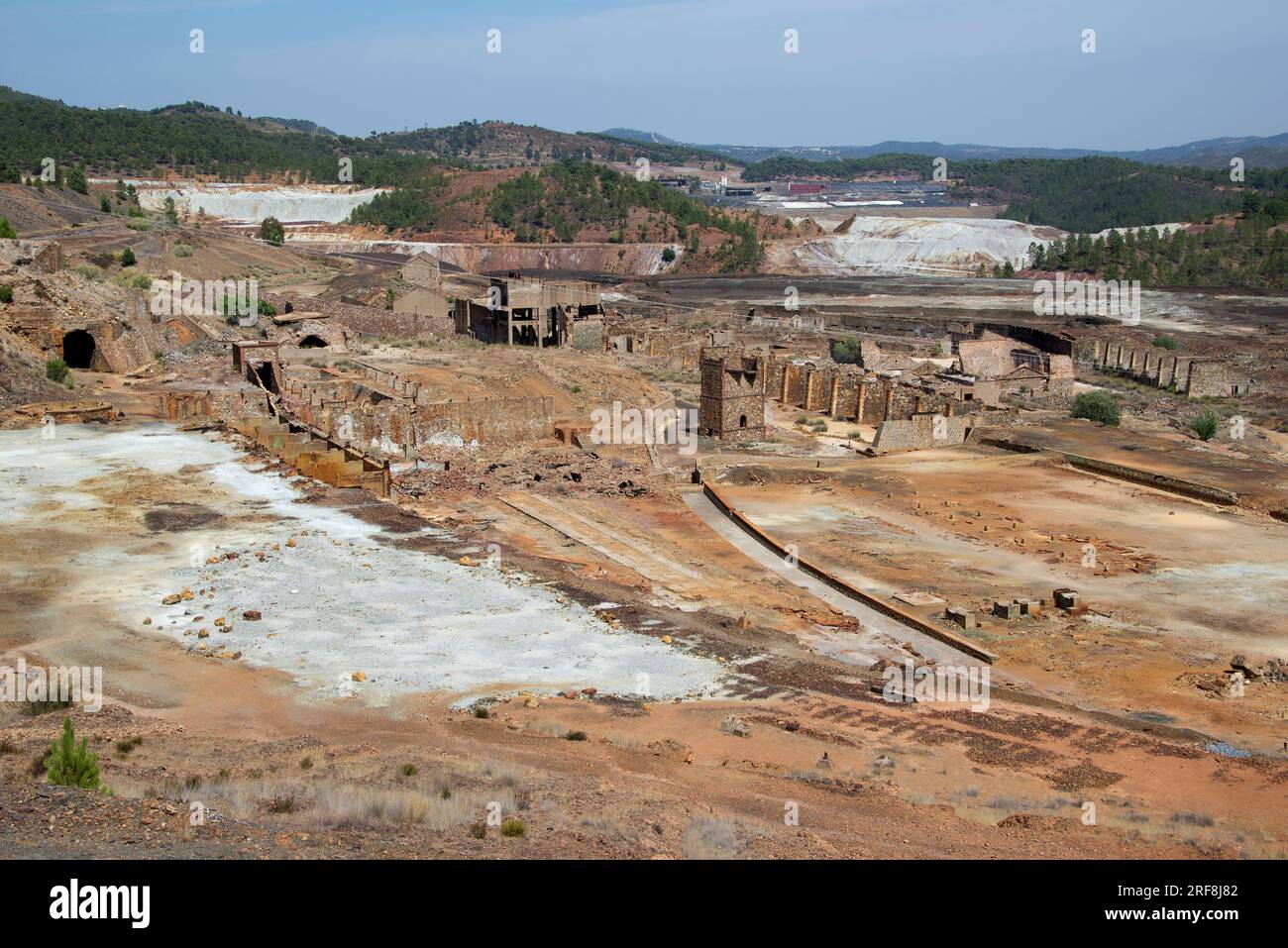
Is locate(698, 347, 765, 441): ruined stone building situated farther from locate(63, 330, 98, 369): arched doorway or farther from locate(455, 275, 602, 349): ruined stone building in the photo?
locate(63, 330, 98, 369): arched doorway

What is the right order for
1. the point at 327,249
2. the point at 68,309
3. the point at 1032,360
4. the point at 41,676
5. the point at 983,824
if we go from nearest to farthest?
the point at 983,824 < the point at 41,676 < the point at 68,309 < the point at 1032,360 < the point at 327,249

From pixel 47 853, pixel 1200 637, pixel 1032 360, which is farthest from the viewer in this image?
pixel 1032 360

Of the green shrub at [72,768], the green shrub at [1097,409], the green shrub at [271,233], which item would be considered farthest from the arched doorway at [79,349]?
the green shrub at [271,233]

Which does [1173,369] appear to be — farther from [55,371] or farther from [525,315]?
[55,371]

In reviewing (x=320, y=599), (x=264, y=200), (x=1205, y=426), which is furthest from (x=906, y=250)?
(x=320, y=599)

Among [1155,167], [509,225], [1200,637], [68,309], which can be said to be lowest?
[1200,637]

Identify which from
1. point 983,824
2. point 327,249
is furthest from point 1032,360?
point 327,249

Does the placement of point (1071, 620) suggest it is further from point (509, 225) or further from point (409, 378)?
point (509, 225)

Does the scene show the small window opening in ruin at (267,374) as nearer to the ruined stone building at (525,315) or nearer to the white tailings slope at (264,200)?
the ruined stone building at (525,315)
